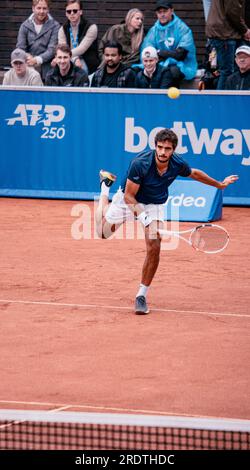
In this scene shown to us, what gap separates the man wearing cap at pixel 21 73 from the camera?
1709 cm

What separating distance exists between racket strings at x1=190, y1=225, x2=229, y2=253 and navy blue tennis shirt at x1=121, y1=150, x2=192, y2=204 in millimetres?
523

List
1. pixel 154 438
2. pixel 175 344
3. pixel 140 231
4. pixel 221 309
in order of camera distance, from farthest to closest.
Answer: pixel 140 231 → pixel 221 309 → pixel 175 344 → pixel 154 438

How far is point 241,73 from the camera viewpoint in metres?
16.3

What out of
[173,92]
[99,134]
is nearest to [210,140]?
[173,92]

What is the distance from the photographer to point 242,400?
762cm

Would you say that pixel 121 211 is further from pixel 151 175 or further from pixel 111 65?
pixel 111 65

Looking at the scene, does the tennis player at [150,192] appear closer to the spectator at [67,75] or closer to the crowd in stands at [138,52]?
the crowd in stands at [138,52]

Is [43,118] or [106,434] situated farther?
[43,118]

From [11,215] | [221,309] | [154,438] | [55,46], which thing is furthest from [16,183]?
[154,438]

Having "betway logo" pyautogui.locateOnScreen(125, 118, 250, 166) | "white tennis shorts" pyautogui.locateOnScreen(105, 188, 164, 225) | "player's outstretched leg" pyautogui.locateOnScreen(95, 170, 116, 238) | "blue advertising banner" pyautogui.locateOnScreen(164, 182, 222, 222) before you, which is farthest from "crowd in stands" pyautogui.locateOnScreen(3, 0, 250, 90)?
"white tennis shorts" pyautogui.locateOnScreen(105, 188, 164, 225)

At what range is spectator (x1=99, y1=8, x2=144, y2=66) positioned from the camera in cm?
1759

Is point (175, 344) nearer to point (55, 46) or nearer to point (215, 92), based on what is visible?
point (215, 92)

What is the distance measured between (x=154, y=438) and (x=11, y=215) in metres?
9.74

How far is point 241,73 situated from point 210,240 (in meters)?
6.25
